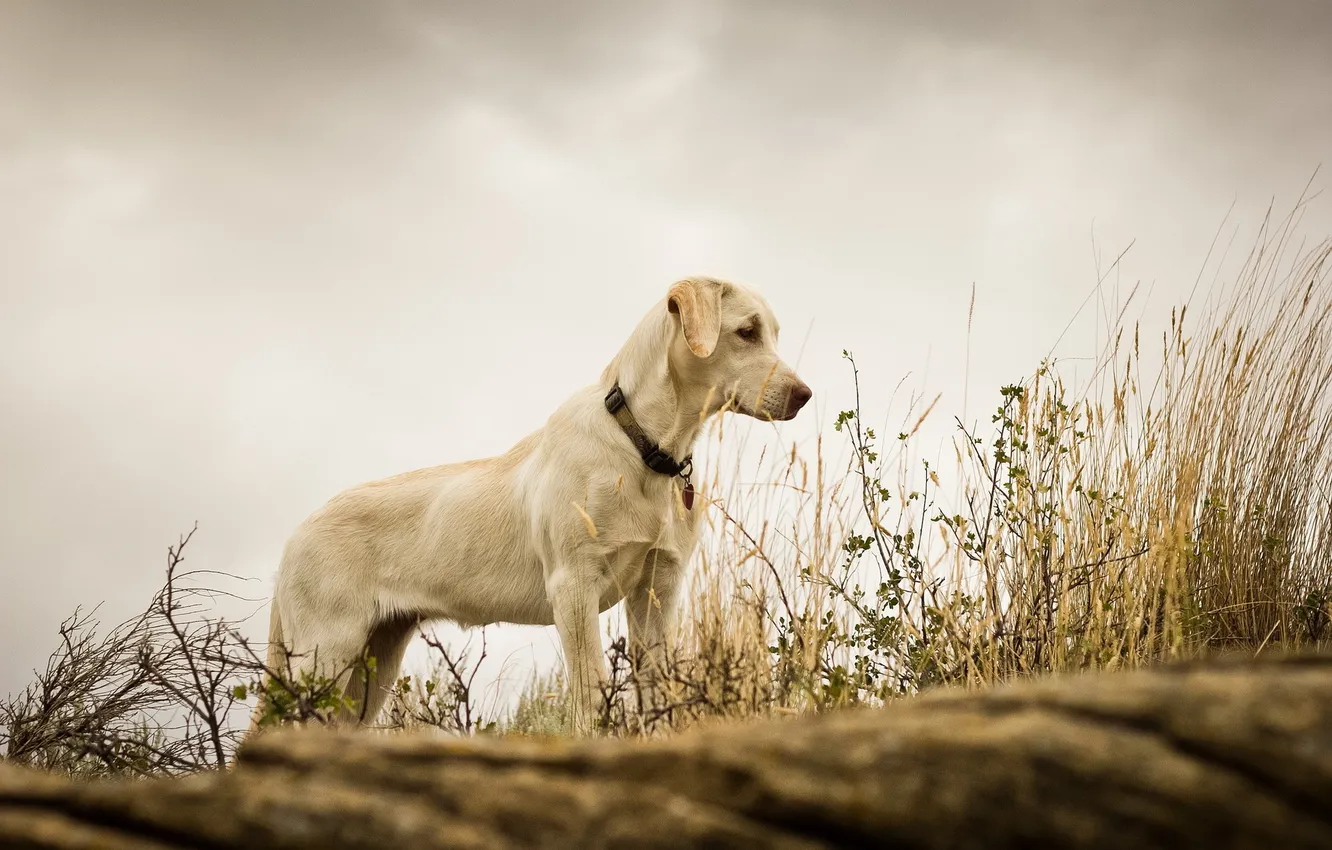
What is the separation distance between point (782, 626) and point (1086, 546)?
3.59 feet

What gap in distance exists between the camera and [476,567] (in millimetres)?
4137

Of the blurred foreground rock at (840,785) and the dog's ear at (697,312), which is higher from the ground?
the dog's ear at (697,312)

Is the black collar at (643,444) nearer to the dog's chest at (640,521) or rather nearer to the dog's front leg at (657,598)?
the dog's chest at (640,521)

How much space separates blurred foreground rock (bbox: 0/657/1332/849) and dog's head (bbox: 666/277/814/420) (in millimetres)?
2464

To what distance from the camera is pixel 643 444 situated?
3586 millimetres

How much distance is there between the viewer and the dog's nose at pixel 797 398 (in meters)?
3.46

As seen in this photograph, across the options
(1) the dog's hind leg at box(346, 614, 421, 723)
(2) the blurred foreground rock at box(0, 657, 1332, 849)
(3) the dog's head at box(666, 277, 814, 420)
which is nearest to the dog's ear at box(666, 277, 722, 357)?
(3) the dog's head at box(666, 277, 814, 420)

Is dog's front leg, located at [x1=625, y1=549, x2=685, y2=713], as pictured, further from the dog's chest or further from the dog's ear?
the dog's ear

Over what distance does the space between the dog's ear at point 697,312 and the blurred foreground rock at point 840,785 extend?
243 cm

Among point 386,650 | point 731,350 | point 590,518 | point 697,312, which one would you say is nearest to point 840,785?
point 590,518

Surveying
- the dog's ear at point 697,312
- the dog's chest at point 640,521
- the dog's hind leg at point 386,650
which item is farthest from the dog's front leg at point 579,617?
the dog's hind leg at point 386,650

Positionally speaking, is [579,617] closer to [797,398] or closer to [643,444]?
[643,444]

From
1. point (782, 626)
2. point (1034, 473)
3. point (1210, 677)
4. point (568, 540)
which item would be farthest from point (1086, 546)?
point (1210, 677)

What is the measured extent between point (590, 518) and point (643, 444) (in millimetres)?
487
